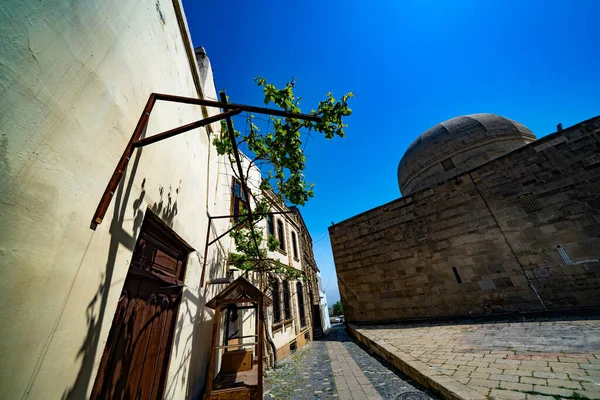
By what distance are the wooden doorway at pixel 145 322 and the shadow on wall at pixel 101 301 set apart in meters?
0.25

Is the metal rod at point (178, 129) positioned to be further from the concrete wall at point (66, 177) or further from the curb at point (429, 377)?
the curb at point (429, 377)

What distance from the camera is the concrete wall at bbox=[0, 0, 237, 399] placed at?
1.15 m

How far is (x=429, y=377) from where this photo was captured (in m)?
3.47

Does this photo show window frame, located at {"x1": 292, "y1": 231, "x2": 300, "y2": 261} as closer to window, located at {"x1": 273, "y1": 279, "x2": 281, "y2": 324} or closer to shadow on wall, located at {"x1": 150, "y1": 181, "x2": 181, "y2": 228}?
window, located at {"x1": 273, "y1": 279, "x2": 281, "y2": 324}

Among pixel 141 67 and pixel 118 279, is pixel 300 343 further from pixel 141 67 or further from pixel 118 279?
pixel 141 67

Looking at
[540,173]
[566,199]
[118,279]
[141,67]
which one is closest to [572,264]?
[566,199]

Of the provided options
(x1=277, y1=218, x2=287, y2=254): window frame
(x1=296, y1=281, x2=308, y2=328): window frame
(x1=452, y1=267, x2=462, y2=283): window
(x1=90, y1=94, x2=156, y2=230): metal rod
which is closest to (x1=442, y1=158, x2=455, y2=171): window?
(x1=452, y1=267, x2=462, y2=283): window

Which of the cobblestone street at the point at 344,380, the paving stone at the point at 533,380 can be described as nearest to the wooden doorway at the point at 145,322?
the cobblestone street at the point at 344,380

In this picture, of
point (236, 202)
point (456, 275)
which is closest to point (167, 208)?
point (236, 202)

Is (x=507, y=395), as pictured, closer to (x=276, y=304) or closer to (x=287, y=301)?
(x=276, y=304)

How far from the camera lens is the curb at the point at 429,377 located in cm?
284

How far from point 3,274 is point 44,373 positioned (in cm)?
74

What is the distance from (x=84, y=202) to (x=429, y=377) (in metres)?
5.26

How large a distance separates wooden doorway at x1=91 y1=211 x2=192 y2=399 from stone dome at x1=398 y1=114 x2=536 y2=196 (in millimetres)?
12363
